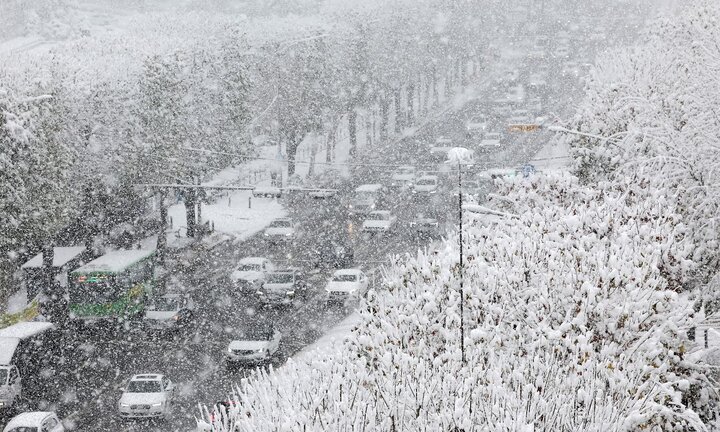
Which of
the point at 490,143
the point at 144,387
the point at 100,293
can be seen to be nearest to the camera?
the point at 144,387

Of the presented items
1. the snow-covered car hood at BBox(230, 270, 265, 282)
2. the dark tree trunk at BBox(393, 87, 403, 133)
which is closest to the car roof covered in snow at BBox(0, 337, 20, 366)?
the snow-covered car hood at BBox(230, 270, 265, 282)

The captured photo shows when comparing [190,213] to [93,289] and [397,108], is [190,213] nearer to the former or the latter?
[93,289]

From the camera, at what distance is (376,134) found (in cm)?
8125

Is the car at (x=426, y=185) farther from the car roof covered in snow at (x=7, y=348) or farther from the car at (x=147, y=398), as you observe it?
the car at (x=147, y=398)

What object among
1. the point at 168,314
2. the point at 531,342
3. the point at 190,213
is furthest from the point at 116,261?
the point at 531,342

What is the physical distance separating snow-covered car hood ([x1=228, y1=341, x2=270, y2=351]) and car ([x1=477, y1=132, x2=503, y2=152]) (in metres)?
43.3

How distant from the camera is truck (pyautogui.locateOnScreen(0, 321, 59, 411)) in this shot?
27.1 meters

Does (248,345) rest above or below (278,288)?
above

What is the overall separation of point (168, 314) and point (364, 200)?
941 inches

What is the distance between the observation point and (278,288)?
1467 inches

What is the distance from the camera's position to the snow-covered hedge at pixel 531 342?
32.6ft

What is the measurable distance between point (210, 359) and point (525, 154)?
143ft

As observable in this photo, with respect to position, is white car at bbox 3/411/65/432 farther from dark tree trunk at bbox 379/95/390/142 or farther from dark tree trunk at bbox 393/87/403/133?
dark tree trunk at bbox 393/87/403/133

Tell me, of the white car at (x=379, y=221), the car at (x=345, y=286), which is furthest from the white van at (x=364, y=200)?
the car at (x=345, y=286)
